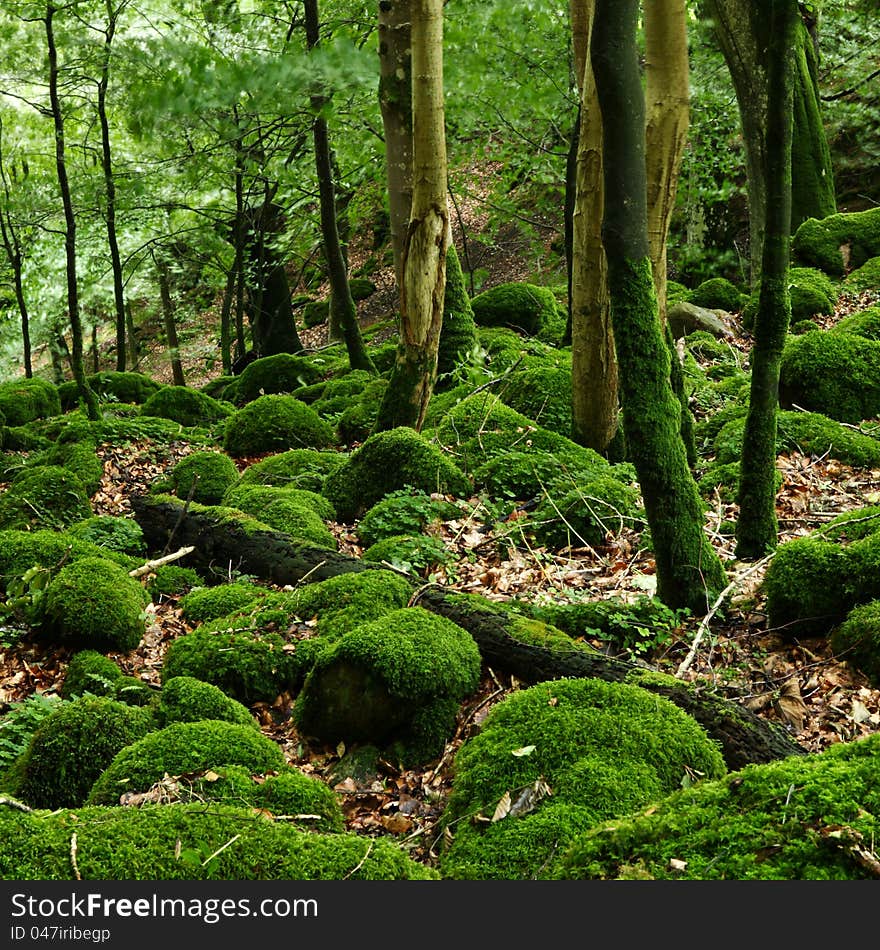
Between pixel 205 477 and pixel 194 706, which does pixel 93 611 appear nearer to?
pixel 194 706

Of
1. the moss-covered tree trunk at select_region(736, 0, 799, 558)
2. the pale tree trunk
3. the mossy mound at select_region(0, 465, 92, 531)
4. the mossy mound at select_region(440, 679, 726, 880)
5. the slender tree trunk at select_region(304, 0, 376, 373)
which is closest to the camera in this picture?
the mossy mound at select_region(440, 679, 726, 880)

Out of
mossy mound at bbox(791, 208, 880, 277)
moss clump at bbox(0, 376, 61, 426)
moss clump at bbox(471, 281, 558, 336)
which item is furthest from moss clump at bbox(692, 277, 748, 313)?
moss clump at bbox(0, 376, 61, 426)

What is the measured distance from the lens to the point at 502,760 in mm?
3299

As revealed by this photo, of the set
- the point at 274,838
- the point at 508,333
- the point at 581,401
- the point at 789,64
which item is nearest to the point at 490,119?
the point at 508,333

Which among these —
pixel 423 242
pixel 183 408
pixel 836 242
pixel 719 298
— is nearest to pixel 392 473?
pixel 423 242

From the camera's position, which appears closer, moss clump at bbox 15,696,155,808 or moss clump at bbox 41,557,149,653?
moss clump at bbox 15,696,155,808

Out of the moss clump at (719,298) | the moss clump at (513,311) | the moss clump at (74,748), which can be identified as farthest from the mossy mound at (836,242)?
the moss clump at (74,748)

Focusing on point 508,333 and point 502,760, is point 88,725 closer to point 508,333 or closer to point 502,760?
point 502,760

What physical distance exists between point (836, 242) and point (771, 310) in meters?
9.97

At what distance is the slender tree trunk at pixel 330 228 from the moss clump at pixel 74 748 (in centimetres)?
906

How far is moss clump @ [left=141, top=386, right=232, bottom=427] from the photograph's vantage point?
41.4 feet

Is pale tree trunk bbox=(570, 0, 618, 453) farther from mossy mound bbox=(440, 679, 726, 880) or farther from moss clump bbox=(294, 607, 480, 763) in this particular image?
mossy mound bbox=(440, 679, 726, 880)

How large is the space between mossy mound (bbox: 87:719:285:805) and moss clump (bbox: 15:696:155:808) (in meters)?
0.17

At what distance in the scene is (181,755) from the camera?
135 inches
